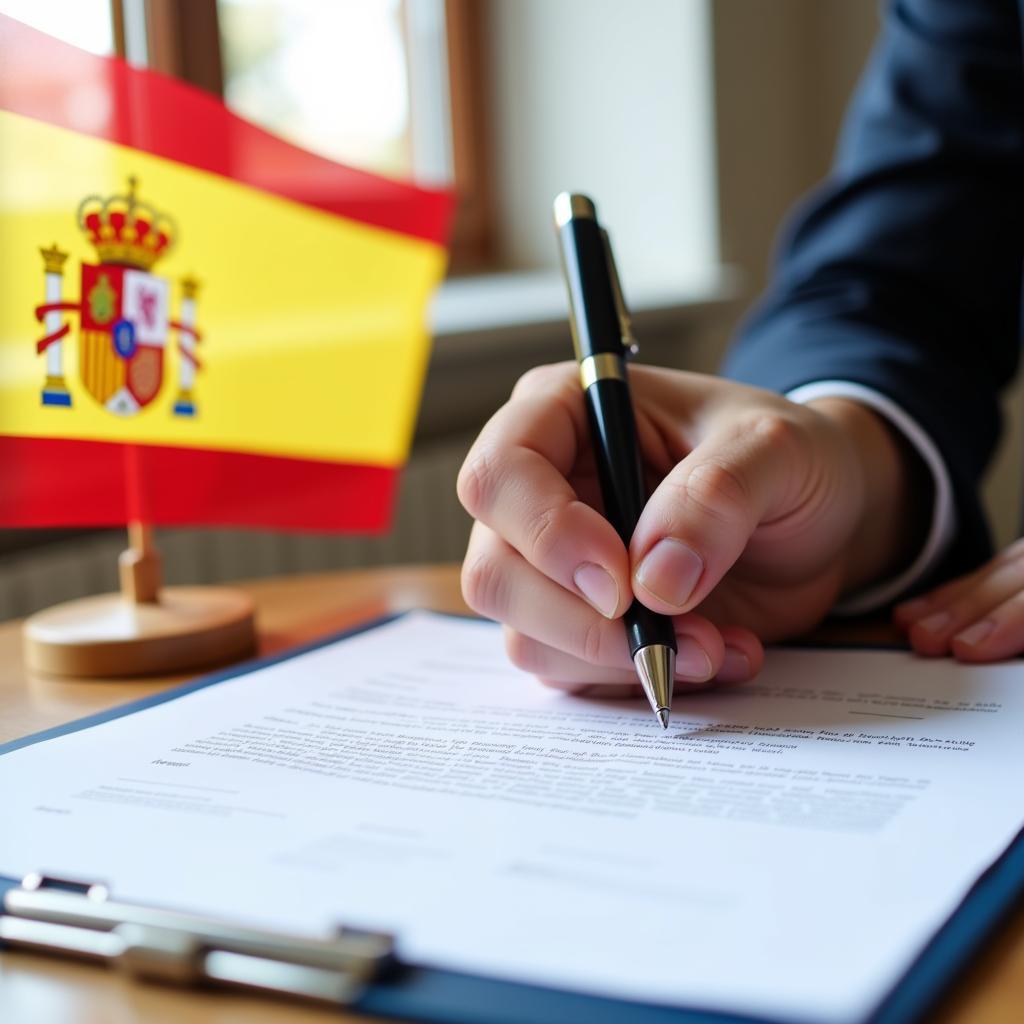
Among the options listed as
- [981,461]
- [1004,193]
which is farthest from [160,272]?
[1004,193]

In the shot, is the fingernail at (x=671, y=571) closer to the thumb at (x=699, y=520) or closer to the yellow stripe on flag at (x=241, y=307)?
the thumb at (x=699, y=520)

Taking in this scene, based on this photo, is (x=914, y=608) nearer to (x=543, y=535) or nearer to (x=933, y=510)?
(x=933, y=510)

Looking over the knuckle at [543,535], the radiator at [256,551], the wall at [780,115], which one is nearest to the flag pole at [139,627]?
the knuckle at [543,535]

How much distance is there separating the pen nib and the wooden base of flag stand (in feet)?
0.85

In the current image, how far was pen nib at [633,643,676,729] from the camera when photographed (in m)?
0.47

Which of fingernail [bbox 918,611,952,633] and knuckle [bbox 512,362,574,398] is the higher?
knuckle [bbox 512,362,574,398]

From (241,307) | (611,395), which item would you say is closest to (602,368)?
(611,395)

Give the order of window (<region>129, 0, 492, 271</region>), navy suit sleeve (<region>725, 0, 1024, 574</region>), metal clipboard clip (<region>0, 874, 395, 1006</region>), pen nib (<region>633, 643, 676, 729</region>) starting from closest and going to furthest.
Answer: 1. metal clipboard clip (<region>0, 874, 395, 1006</region>)
2. pen nib (<region>633, 643, 676, 729</region>)
3. navy suit sleeve (<region>725, 0, 1024, 574</region>)
4. window (<region>129, 0, 492, 271</region>)

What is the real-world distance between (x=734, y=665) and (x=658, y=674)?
0.19 ft

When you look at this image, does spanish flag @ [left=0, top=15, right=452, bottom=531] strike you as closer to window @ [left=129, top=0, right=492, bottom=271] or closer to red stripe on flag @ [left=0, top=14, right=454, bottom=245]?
red stripe on flag @ [left=0, top=14, right=454, bottom=245]

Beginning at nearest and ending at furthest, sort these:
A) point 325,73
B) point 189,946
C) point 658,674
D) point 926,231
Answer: point 189,946 < point 658,674 < point 926,231 < point 325,73

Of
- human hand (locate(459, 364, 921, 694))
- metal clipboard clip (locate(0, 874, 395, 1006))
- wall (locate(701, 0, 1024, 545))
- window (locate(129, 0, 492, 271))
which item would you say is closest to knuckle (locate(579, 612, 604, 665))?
human hand (locate(459, 364, 921, 694))

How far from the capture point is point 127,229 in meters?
0.64

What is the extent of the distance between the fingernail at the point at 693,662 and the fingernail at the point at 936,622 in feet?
0.48
